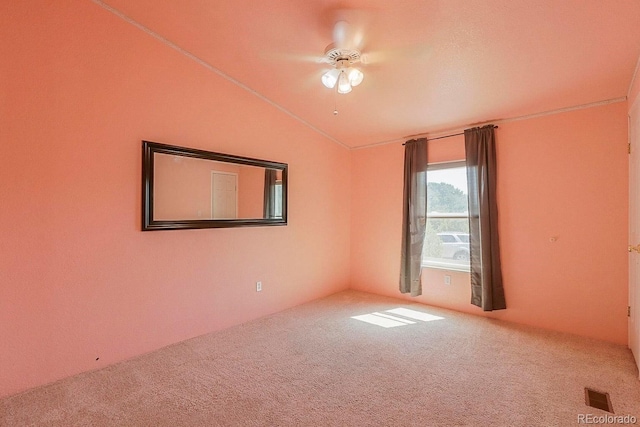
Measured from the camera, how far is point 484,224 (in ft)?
11.7

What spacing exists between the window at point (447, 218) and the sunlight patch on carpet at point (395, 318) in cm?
71

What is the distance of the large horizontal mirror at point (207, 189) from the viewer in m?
2.79

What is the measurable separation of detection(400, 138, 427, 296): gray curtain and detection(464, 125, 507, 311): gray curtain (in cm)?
64

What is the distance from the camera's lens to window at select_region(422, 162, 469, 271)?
3.95 meters

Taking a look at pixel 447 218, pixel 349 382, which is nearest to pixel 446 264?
pixel 447 218

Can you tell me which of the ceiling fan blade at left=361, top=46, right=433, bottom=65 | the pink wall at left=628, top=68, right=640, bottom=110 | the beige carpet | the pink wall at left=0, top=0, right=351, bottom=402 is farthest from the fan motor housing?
the beige carpet

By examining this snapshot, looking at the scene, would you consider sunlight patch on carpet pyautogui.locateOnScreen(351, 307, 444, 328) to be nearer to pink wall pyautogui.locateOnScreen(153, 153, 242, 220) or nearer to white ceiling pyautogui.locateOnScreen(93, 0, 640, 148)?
pink wall pyautogui.locateOnScreen(153, 153, 242, 220)

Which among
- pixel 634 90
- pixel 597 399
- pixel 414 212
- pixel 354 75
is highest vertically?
pixel 354 75

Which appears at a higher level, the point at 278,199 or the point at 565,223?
the point at 278,199

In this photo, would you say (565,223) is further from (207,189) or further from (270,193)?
(207,189)

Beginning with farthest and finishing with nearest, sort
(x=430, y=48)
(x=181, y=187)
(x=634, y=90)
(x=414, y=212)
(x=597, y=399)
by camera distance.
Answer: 1. (x=414, y=212)
2. (x=181, y=187)
3. (x=634, y=90)
4. (x=430, y=48)
5. (x=597, y=399)

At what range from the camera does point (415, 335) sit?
319cm

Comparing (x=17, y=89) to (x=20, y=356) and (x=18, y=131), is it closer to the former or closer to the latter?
→ (x=18, y=131)

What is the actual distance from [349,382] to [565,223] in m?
2.82
